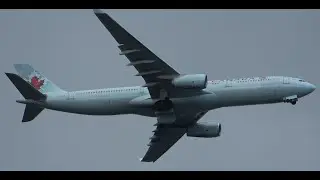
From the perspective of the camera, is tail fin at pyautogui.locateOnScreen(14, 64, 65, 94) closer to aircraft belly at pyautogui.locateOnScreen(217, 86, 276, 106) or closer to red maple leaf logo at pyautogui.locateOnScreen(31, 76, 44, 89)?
red maple leaf logo at pyautogui.locateOnScreen(31, 76, 44, 89)

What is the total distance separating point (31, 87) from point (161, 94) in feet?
43.7

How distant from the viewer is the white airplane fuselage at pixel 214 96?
81375mm

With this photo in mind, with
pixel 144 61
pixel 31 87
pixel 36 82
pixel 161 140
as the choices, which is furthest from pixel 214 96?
pixel 36 82

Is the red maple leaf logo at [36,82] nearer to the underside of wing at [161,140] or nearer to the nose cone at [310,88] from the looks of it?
the underside of wing at [161,140]

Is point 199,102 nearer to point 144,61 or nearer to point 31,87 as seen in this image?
point 144,61

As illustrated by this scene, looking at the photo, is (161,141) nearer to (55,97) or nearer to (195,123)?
(195,123)

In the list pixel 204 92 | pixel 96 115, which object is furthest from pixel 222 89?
pixel 96 115

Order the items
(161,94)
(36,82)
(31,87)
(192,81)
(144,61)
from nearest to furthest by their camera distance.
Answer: (192,81) → (144,61) → (161,94) → (31,87) → (36,82)

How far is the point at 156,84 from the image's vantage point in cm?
8150

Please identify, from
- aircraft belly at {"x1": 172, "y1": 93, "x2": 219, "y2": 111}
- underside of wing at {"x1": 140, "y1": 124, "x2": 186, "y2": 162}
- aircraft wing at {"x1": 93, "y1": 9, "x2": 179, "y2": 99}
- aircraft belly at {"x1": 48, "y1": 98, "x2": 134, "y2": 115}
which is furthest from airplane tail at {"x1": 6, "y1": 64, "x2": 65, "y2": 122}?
aircraft belly at {"x1": 172, "y1": 93, "x2": 219, "y2": 111}

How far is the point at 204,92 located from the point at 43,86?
19.2m

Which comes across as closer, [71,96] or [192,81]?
[192,81]

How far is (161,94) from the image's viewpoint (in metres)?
82.2

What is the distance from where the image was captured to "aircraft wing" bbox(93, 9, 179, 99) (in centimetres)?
7581
